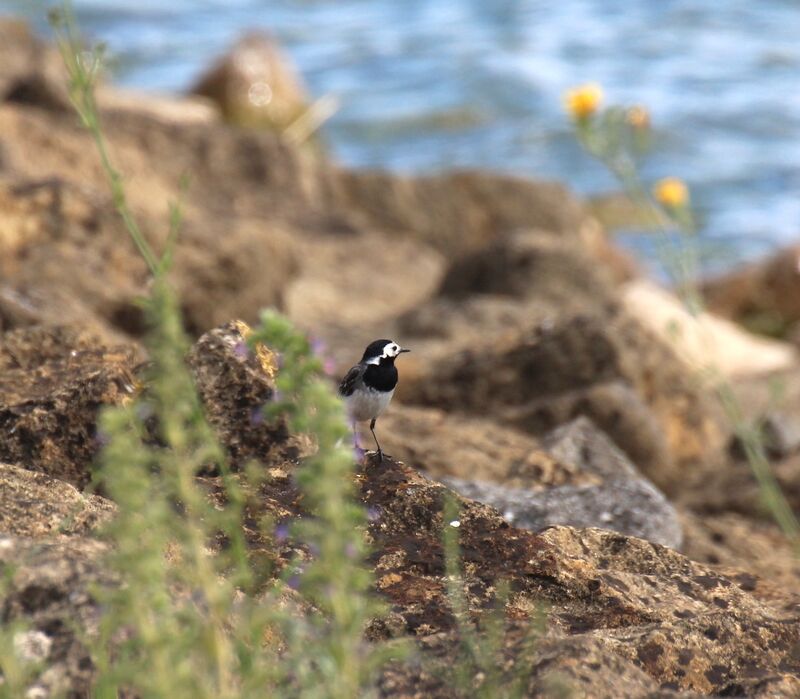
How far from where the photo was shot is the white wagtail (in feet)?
14.1

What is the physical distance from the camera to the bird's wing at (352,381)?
4.41m

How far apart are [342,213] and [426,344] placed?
13.7ft

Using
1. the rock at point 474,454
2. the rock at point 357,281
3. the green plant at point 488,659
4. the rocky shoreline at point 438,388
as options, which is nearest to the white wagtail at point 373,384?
the rocky shoreline at point 438,388

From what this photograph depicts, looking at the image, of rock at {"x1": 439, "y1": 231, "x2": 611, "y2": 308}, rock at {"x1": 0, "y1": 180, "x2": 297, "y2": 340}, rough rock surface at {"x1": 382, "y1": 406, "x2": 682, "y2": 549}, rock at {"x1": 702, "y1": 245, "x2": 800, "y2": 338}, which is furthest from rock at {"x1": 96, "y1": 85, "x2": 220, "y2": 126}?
rough rock surface at {"x1": 382, "y1": 406, "x2": 682, "y2": 549}

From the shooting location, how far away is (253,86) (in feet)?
66.2

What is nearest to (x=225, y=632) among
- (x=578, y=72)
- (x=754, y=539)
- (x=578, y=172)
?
(x=754, y=539)

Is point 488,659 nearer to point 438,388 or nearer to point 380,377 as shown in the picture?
point 380,377

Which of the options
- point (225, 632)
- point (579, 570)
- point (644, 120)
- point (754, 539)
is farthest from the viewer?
point (754, 539)

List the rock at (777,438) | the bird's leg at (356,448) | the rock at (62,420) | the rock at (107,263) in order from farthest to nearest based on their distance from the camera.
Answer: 1. the rock at (777,438)
2. the rock at (107,263)
3. the rock at (62,420)
4. the bird's leg at (356,448)

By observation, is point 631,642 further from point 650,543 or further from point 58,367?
point 58,367

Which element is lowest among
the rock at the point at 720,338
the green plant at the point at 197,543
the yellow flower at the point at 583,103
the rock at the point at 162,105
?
the rock at the point at 720,338

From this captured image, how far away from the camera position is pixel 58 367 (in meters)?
4.23

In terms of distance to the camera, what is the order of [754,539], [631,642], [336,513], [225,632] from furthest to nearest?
[754,539], [631,642], [225,632], [336,513]

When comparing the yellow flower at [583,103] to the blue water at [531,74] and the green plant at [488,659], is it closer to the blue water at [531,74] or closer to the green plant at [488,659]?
the green plant at [488,659]
